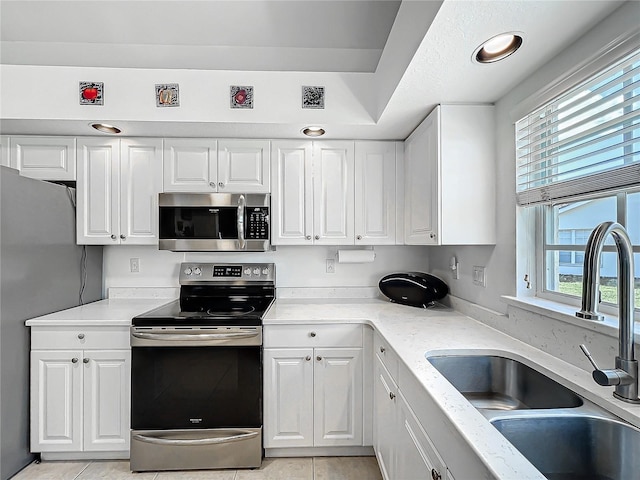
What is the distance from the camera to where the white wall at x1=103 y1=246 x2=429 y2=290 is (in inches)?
106

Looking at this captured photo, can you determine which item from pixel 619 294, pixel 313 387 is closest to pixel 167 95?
pixel 313 387

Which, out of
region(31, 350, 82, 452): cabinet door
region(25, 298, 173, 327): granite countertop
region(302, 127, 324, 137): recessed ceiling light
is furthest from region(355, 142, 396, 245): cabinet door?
region(31, 350, 82, 452): cabinet door

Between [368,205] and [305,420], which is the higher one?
[368,205]

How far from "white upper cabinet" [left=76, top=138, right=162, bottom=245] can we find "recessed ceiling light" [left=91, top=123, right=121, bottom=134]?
4.8 inches

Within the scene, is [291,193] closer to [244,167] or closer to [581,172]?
[244,167]

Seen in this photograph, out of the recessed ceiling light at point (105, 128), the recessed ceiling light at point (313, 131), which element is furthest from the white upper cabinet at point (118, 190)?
the recessed ceiling light at point (313, 131)

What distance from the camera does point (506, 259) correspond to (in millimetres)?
1752

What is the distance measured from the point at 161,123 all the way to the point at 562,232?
7.19 feet

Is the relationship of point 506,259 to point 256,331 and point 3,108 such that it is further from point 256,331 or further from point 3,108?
point 3,108

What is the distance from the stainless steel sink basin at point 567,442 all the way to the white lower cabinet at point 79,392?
2.00 meters

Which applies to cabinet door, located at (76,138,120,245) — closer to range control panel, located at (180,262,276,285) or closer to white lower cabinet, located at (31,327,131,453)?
range control panel, located at (180,262,276,285)

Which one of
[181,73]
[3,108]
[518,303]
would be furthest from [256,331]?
[3,108]

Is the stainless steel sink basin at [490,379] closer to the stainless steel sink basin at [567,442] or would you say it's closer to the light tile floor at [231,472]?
the stainless steel sink basin at [567,442]

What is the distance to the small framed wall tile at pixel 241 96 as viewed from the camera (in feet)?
6.93
